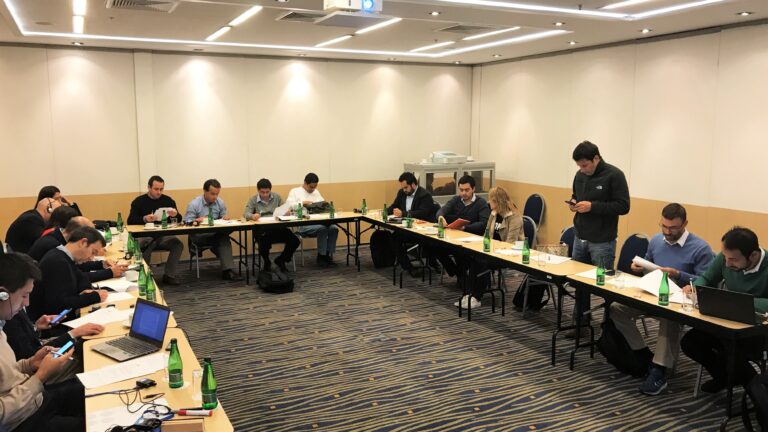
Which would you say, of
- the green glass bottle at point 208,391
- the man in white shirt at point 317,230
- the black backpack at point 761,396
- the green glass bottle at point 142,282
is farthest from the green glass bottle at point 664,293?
the man in white shirt at point 317,230

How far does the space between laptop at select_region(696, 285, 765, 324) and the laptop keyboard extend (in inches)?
126

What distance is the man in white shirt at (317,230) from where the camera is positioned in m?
8.36

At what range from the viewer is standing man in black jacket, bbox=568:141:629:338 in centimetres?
521

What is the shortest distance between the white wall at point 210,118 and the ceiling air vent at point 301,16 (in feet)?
10.3

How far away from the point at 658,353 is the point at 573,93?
4866 mm

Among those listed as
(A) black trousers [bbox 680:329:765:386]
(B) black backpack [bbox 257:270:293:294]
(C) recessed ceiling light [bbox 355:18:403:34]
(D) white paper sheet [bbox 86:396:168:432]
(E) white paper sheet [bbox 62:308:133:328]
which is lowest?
(B) black backpack [bbox 257:270:293:294]

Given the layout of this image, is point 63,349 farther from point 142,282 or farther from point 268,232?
point 268,232

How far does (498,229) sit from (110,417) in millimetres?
4703

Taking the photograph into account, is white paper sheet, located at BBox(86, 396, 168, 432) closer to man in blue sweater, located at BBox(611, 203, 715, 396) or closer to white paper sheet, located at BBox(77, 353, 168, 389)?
white paper sheet, located at BBox(77, 353, 168, 389)

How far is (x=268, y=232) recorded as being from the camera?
7770 millimetres

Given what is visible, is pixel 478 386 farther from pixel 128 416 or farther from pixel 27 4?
pixel 27 4

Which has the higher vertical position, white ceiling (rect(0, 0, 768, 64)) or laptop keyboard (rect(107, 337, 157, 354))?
white ceiling (rect(0, 0, 768, 64))

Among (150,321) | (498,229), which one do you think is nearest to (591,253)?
(498,229)

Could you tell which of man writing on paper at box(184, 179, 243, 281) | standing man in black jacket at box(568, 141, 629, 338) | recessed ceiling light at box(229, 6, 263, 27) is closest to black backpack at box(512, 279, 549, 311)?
standing man in black jacket at box(568, 141, 629, 338)
